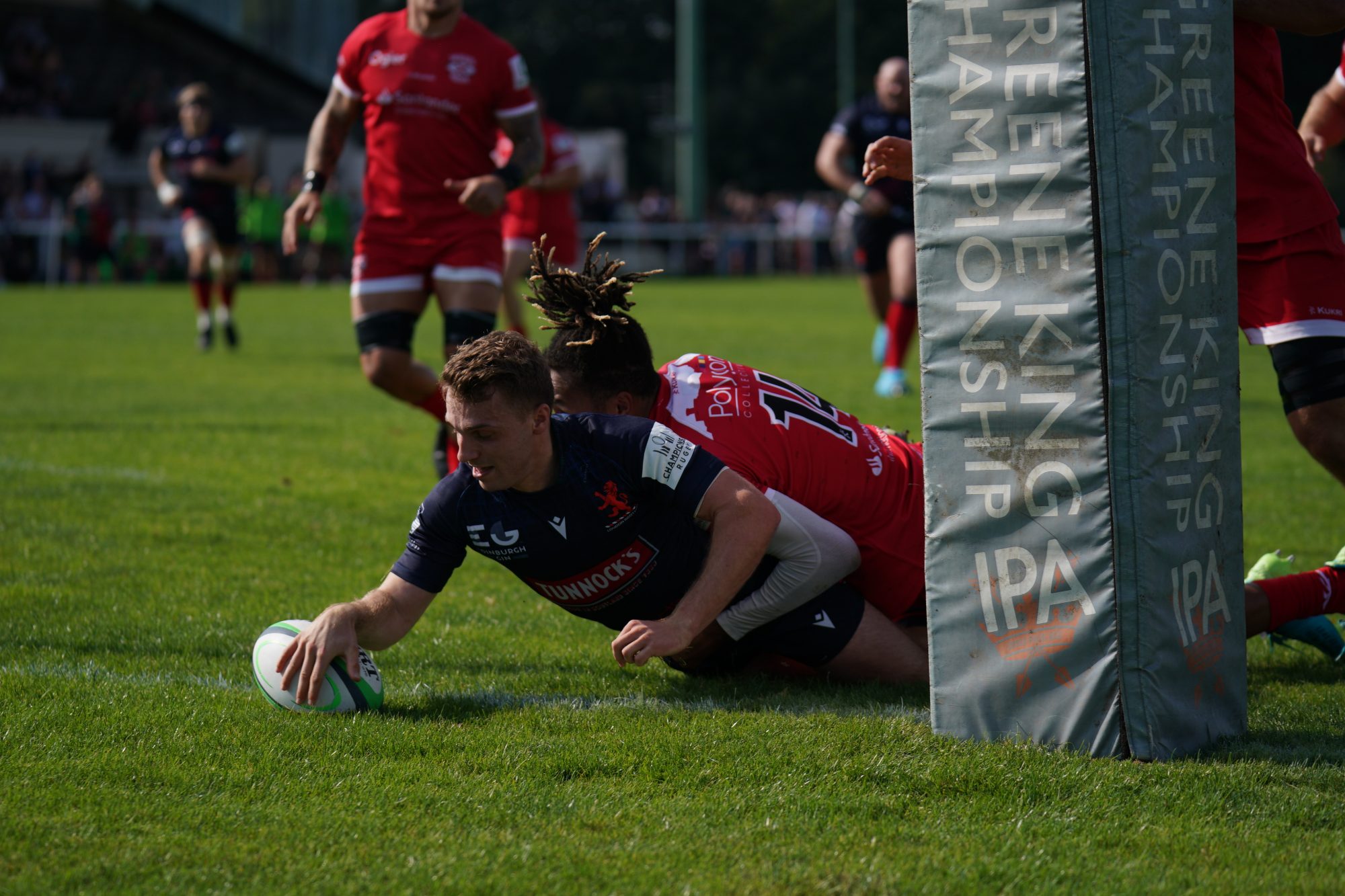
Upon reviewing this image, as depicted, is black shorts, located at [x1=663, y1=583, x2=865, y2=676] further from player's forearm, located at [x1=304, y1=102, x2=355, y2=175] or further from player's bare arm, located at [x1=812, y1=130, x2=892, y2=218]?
player's bare arm, located at [x1=812, y1=130, x2=892, y2=218]

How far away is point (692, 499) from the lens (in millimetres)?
3867

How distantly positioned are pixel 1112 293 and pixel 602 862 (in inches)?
65.6

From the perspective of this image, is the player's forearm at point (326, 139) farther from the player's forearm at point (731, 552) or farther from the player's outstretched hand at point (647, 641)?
the player's outstretched hand at point (647, 641)

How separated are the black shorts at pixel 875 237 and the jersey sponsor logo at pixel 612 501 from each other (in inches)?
325

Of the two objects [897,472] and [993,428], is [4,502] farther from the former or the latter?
[993,428]

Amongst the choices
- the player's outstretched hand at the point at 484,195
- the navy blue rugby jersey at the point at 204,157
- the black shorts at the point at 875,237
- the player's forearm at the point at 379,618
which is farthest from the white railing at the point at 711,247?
the player's forearm at the point at 379,618

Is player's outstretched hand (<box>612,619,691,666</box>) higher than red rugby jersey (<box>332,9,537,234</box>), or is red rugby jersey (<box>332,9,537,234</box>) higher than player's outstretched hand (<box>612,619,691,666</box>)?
red rugby jersey (<box>332,9,537,234</box>)

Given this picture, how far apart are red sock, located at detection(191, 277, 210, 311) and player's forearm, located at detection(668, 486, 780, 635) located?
43.4 feet

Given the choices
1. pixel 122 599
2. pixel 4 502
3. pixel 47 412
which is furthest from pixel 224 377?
pixel 122 599

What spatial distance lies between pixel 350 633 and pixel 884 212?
794 cm

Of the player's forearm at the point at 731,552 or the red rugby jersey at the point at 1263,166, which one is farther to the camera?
the red rugby jersey at the point at 1263,166

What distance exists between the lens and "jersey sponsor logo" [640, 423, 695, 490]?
3887 mm

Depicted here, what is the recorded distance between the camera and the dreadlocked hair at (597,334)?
176 inches

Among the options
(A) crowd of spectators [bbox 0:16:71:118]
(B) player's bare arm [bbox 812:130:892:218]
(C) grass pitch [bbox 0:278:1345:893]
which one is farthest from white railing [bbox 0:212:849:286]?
(C) grass pitch [bbox 0:278:1345:893]
